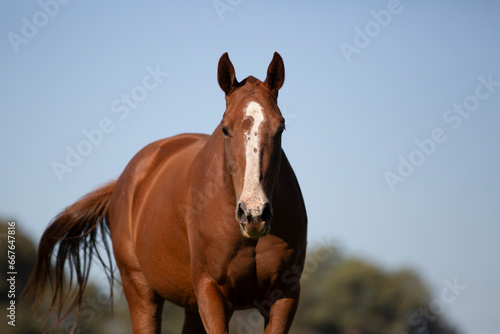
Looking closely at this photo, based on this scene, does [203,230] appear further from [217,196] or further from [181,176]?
[181,176]

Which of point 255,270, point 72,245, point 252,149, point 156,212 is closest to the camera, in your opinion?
point 252,149

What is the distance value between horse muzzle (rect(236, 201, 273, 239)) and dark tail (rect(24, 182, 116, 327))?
3.82 meters

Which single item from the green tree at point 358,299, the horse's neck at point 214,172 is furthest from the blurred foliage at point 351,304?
Result: the horse's neck at point 214,172

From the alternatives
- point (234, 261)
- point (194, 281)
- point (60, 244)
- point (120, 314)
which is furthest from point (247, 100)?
point (120, 314)

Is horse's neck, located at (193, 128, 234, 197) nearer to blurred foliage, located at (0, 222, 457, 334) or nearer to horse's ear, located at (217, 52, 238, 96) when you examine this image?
horse's ear, located at (217, 52, 238, 96)

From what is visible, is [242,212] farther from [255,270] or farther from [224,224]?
[255,270]

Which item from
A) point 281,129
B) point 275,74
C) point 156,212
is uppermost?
point 275,74

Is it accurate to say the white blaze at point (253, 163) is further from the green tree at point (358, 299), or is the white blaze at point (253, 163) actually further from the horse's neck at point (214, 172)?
the green tree at point (358, 299)

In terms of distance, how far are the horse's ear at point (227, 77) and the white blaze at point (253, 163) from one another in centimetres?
46

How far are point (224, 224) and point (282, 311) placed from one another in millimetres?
746

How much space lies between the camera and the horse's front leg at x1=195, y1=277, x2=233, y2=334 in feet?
15.7

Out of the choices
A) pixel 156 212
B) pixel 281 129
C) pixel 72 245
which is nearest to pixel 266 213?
pixel 281 129

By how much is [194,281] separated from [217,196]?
2.26ft

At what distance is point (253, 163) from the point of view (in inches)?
170
